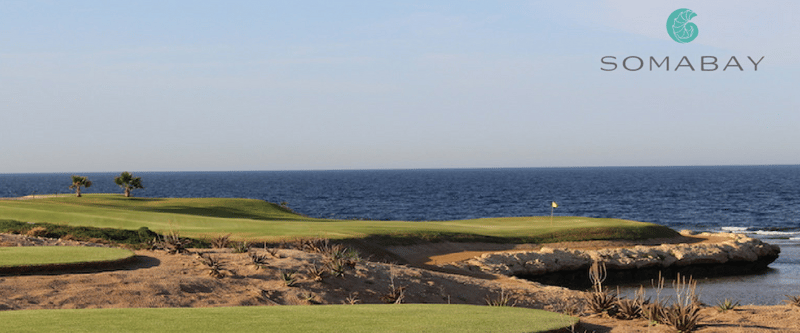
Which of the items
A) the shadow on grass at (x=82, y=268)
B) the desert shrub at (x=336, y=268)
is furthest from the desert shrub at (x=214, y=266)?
the desert shrub at (x=336, y=268)

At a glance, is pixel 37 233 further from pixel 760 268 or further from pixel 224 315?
pixel 760 268

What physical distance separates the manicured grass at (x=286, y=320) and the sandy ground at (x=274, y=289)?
3.91 feet

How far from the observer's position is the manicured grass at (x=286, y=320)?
26.3ft

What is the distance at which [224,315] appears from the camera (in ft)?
29.5

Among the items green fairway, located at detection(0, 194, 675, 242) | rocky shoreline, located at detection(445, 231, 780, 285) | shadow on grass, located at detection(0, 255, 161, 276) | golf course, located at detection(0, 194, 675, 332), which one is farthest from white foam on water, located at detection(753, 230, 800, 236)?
shadow on grass, located at detection(0, 255, 161, 276)

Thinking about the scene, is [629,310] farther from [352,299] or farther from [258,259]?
[258,259]

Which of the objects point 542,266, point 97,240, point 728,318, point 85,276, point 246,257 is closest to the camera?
Result: point 728,318

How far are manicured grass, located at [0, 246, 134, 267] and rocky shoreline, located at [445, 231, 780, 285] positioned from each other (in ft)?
38.3

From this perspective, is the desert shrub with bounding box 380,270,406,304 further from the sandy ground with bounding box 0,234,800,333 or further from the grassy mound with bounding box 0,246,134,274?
the grassy mound with bounding box 0,246,134,274

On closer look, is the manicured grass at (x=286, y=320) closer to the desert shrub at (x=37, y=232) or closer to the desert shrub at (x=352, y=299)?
the desert shrub at (x=352, y=299)

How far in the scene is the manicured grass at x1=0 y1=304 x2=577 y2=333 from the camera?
26.3ft

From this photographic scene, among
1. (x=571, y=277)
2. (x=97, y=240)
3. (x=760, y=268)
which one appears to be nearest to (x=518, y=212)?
(x=760, y=268)

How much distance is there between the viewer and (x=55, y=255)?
1338cm

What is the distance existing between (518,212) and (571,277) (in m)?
46.6
